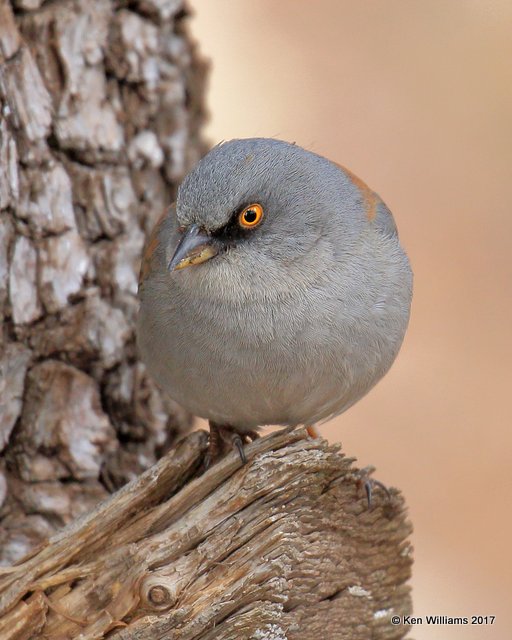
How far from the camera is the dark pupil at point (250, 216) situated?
12.1 ft

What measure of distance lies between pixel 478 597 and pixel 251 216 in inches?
122

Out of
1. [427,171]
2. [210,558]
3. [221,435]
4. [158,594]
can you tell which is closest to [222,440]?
[221,435]

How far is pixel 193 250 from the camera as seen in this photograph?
3.66 metres

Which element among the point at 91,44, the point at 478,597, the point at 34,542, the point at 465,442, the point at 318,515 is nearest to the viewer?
the point at 318,515

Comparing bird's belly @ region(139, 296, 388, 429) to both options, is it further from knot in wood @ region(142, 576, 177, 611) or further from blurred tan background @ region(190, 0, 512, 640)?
blurred tan background @ region(190, 0, 512, 640)

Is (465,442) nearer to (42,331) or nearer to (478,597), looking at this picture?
(478,597)

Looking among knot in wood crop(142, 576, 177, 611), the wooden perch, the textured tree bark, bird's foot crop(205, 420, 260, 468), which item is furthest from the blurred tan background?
knot in wood crop(142, 576, 177, 611)

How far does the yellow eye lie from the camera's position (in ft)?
12.1

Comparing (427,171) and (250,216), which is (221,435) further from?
(427,171)

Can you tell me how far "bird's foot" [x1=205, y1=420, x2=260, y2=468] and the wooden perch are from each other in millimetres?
80

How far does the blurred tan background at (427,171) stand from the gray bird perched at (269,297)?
2.48 m

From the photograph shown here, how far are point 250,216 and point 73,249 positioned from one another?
114cm

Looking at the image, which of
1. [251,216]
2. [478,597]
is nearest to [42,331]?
[251,216]

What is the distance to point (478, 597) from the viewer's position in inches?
228
